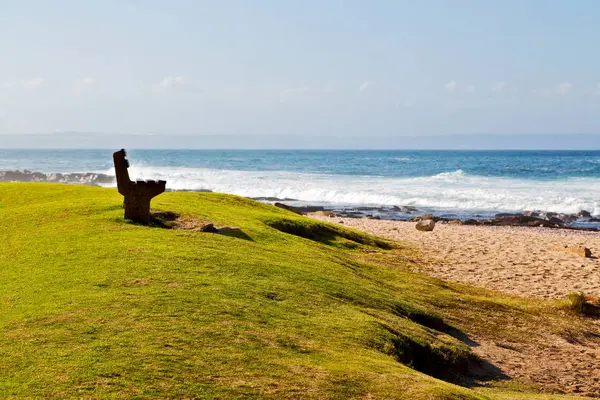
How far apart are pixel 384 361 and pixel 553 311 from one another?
28.1 ft

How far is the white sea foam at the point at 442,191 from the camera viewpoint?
1982 inches

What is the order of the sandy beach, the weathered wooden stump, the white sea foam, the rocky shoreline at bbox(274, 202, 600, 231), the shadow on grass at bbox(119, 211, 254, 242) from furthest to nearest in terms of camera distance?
the white sea foam
the rocky shoreline at bbox(274, 202, 600, 231)
the sandy beach
the shadow on grass at bbox(119, 211, 254, 242)
the weathered wooden stump

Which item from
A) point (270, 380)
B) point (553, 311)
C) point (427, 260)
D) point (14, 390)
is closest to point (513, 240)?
point (427, 260)

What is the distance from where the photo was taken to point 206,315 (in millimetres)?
9023

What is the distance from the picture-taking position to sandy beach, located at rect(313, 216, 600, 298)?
1906 centimetres

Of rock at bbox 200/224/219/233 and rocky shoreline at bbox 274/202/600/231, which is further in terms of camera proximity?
rocky shoreline at bbox 274/202/600/231

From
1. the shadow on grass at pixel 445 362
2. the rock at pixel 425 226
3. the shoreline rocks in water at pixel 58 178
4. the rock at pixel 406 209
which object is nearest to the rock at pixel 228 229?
the shadow on grass at pixel 445 362

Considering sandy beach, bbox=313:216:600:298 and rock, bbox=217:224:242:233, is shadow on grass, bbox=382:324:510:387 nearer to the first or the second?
rock, bbox=217:224:242:233

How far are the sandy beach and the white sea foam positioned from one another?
59.0ft

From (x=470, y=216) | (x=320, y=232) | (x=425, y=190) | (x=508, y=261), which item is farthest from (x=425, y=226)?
(x=425, y=190)

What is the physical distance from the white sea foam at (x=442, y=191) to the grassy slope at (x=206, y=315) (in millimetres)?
34903

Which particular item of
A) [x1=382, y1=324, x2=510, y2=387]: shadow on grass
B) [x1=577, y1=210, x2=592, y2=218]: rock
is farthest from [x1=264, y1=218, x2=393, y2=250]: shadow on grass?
[x1=577, y1=210, x2=592, y2=218]: rock

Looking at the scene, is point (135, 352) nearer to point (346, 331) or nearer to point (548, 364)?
point (346, 331)

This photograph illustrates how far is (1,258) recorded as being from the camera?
12.6 m
